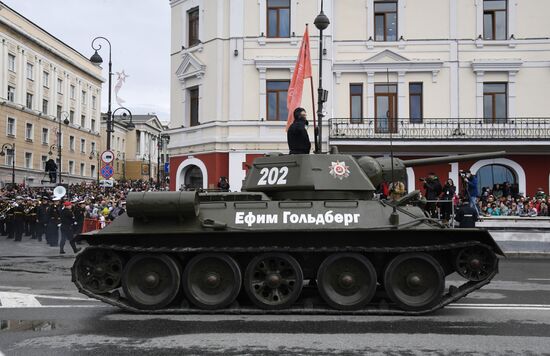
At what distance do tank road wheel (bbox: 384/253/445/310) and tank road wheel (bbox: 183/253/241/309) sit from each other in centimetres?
229

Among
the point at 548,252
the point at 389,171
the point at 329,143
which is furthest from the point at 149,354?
the point at 329,143

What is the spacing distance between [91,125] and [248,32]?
47.7 metres

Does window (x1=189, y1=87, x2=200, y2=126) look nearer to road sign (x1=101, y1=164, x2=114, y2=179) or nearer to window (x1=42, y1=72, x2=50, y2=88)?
road sign (x1=101, y1=164, x2=114, y2=179)

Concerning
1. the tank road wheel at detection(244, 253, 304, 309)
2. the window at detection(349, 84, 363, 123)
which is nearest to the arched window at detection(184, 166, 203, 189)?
the window at detection(349, 84, 363, 123)

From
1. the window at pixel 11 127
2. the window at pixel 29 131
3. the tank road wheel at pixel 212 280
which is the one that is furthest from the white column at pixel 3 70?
the tank road wheel at pixel 212 280

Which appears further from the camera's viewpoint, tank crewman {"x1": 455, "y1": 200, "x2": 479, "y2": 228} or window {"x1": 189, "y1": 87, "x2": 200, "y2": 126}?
window {"x1": 189, "y1": 87, "x2": 200, "y2": 126}

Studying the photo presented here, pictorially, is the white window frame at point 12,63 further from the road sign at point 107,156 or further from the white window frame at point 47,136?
Answer: the road sign at point 107,156

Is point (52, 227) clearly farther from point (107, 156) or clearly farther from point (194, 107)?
point (194, 107)

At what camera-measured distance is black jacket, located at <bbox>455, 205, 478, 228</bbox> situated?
16766mm

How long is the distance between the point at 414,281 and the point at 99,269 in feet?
15.4

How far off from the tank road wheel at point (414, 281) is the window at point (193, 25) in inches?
814

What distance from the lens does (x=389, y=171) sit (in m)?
11.0

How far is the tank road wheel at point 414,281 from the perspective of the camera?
9.03 meters

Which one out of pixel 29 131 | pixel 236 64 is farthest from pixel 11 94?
pixel 236 64
